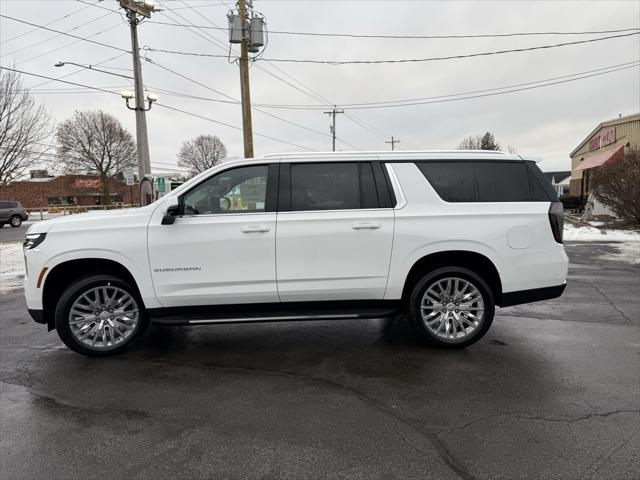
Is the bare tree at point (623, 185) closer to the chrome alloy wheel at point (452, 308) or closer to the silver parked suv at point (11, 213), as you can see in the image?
the chrome alloy wheel at point (452, 308)

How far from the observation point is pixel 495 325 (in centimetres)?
525

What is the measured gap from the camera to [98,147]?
169ft

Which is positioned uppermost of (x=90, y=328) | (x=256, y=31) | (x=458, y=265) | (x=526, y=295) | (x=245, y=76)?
(x=256, y=31)

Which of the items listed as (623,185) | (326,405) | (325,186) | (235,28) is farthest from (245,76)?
(623,185)

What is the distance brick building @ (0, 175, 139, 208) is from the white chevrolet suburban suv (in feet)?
186

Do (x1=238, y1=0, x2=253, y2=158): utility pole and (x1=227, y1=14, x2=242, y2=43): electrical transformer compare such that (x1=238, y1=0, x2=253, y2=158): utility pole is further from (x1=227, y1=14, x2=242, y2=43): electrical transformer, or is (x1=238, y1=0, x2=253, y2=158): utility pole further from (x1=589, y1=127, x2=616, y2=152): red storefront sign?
(x1=589, y1=127, x2=616, y2=152): red storefront sign

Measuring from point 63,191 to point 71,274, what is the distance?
204 ft

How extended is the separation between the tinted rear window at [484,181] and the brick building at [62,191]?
2284 inches

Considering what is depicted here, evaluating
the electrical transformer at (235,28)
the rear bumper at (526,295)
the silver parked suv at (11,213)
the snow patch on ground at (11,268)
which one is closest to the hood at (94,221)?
the rear bumper at (526,295)

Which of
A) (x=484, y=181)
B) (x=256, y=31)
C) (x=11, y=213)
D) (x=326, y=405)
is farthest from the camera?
(x=11, y=213)

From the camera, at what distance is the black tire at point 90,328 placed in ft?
13.8

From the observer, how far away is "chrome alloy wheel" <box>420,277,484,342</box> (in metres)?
4.38

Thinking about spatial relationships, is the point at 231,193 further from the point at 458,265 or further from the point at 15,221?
the point at 15,221

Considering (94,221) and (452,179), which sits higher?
(452,179)
